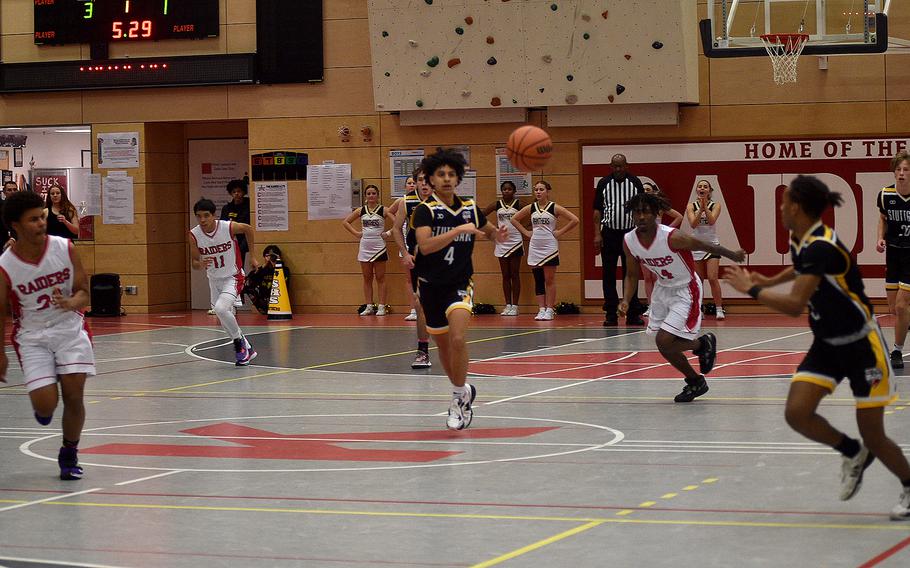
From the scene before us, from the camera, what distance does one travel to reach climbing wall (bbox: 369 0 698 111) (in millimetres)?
21281

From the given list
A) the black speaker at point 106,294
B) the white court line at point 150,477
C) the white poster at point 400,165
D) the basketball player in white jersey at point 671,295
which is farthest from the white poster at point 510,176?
the white court line at point 150,477

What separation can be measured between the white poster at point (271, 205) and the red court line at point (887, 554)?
18735mm

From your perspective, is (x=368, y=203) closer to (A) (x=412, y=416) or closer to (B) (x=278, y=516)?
(A) (x=412, y=416)

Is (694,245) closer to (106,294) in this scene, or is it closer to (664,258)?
(664,258)

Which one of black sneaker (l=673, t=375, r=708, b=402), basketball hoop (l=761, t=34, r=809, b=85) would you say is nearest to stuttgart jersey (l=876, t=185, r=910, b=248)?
black sneaker (l=673, t=375, r=708, b=402)

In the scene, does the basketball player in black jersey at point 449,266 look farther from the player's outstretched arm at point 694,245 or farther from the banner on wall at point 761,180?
the banner on wall at point 761,180

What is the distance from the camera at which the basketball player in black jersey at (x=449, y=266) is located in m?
10.3

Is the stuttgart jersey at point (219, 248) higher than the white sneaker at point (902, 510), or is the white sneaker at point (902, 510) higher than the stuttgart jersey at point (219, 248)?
the stuttgart jersey at point (219, 248)

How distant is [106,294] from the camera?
79.9 feet

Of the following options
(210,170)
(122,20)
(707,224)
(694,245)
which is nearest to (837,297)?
(694,245)

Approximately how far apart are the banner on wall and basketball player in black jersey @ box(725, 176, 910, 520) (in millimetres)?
14948

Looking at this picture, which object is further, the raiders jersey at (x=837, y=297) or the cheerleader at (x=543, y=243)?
the cheerleader at (x=543, y=243)

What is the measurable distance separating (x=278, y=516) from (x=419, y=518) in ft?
2.53

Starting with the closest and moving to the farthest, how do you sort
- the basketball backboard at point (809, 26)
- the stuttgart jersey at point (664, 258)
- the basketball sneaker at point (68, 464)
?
the basketball sneaker at point (68, 464), the stuttgart jersey at point (664, 258), the basketball backboard at point (809, 26)
